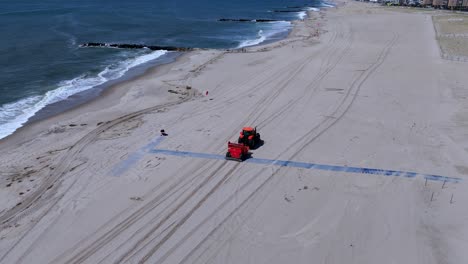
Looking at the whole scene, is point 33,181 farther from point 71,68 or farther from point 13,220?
point 71,68

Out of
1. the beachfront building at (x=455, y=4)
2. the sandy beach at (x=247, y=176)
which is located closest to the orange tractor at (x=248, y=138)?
the sandy beach at (x=247, y=176)

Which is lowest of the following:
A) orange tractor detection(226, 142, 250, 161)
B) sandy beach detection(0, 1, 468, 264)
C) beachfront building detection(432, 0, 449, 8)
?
sandy beach detection(0, 1, 468, 264)

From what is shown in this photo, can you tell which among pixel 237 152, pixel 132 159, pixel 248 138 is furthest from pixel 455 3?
pixel 132 159

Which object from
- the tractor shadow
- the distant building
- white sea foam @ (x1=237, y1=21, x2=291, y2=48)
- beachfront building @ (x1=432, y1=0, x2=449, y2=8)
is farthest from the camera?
beachfront building @ (x1=432, y1=0, x2=449, y2=8)

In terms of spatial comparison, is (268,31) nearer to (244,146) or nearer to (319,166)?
(244,146)

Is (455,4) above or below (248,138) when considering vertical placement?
above

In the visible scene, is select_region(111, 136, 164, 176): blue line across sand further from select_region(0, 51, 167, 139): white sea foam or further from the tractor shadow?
select_region(0, 51, 167, 139): white sea foam

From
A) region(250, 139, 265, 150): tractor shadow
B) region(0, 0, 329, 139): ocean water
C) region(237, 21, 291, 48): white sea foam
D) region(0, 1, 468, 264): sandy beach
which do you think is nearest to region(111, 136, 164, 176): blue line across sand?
region(0, 1, 468, 264): sandy beach
